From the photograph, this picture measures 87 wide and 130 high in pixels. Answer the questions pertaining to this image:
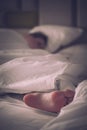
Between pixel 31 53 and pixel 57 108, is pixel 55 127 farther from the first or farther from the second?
pixel 31 53

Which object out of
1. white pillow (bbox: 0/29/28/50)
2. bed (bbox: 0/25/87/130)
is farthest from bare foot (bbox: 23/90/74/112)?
white pillow (bbox: 0/29/28/50)

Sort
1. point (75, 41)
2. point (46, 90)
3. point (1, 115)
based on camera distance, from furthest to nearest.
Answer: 1. point (75, 41)
2. point (46, 90)
3. point (1, 115)

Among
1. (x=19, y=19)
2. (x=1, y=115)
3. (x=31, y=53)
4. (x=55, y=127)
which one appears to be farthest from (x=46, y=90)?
(x=19, y=19)

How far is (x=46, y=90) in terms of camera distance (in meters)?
1.01

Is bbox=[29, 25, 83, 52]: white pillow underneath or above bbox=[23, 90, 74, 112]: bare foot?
underneath

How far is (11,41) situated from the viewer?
182 centimetres

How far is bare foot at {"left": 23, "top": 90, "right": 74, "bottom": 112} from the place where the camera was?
2.93ft

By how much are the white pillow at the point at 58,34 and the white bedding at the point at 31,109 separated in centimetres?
71

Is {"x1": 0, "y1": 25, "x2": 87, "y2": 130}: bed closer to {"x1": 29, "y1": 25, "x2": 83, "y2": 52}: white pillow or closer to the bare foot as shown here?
the bare foot

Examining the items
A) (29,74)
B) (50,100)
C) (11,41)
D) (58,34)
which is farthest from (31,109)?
(58,34)

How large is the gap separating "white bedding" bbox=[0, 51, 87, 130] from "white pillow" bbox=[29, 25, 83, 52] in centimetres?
71

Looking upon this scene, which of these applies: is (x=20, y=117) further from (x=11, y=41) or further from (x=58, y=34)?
(x=58, y=34)

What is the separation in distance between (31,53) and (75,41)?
1.85ft

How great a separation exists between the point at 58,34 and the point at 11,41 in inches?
15.4
